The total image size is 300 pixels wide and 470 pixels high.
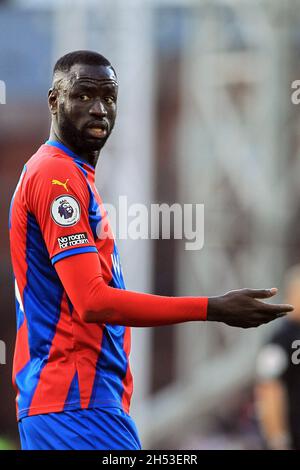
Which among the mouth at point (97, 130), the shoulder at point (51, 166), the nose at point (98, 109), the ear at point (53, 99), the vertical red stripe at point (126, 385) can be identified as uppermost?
the ear at point (53, 99)

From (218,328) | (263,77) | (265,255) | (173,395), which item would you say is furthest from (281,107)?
(173,395)

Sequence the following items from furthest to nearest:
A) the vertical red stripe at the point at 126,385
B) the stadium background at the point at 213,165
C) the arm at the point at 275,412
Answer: the stadium background at the point at 213,165 → the arm at the point at 275,412 → the vertical red stripe at the point at 126,385

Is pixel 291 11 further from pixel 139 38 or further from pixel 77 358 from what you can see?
pixel 77 358

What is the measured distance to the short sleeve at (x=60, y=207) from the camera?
3.34 metres

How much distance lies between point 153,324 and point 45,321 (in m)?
0.40

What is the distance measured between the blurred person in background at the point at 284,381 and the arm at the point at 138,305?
12.8 ft

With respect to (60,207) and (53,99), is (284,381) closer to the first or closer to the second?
(53,99)

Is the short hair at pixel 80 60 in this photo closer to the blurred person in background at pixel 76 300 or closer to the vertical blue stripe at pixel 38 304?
the blurred person in background at pixel 76 300

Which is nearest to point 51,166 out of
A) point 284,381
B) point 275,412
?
point 284,381

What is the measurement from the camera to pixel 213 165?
920cm

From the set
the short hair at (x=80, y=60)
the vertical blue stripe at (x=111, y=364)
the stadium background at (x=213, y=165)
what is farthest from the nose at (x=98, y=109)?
the stadium background at (x=213, y=165)

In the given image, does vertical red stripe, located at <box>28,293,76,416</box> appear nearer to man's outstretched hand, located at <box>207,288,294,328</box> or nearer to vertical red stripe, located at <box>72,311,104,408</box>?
vertical red stripe, located at <box>72,311,104,408</box>

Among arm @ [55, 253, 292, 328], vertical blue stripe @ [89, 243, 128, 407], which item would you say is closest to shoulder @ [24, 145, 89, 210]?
arm @ [55, 253, 292, 328]

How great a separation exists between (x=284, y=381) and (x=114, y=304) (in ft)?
14.2
